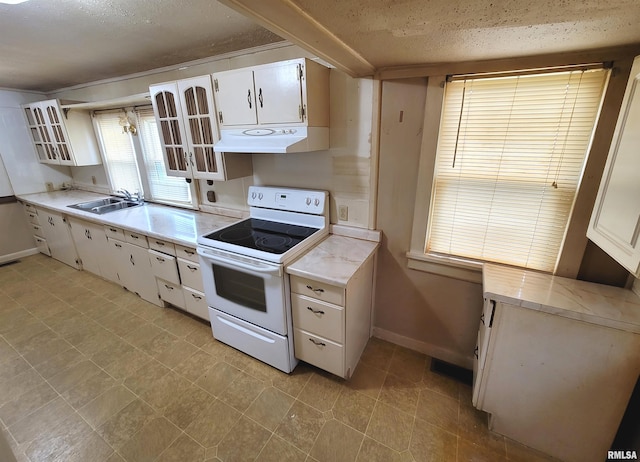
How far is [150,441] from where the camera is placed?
154 centimetres

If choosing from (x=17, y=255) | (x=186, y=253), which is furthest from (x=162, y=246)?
(x=17, y=255)

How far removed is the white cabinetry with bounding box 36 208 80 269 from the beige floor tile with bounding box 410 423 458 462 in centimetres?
421

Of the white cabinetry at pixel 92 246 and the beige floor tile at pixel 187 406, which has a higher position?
the white cabinetry at pixel 92 246

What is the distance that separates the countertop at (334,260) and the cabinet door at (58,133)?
3779 mm

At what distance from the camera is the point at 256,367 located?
203 centimetres

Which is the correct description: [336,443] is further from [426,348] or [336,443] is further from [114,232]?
[114,232]

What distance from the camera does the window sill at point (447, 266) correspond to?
1.77 metres

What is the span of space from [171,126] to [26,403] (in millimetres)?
2232

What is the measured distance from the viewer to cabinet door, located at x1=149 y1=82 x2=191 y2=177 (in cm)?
229

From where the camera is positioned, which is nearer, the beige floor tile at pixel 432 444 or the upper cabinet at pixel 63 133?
the beige floor tile at pixel 432 444

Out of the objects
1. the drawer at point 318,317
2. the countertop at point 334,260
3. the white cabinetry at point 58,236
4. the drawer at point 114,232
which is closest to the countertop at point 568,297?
the countertop at point 334,260

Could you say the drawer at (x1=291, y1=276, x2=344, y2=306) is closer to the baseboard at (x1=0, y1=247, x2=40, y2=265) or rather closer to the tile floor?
the tile floor

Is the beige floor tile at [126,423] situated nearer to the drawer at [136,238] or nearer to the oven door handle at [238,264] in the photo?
the oven door handle at [238,264]

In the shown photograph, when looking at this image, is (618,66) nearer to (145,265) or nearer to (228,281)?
(228,281)
